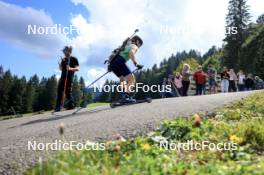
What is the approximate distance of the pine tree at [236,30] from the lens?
237ft

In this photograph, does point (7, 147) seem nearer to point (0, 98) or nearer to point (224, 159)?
point (224, 159)

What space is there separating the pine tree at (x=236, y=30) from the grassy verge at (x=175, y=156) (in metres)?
65.6

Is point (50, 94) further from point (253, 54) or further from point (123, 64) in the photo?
point (123, 64)

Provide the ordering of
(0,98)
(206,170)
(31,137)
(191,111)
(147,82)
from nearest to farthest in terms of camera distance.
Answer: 1. (206,170)
2. (31,137)
3. (191,111)
4. (0,98)
5. (147,82)

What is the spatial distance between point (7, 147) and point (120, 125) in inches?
82.0

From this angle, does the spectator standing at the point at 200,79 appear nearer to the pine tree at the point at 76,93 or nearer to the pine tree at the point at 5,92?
the pine tree at the point at 5,92

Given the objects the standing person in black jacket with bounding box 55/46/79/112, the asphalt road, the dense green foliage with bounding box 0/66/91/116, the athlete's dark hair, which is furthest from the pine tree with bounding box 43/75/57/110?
the asphalt road

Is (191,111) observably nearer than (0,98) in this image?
Yes

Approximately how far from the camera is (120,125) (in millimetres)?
8367

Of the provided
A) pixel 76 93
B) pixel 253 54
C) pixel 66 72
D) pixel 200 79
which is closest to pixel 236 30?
pixel 253 54

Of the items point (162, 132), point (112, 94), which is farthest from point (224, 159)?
point (112, 94)

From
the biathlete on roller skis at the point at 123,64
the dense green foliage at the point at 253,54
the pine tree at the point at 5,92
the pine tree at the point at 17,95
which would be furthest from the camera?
the pine tree at the point at 17,95

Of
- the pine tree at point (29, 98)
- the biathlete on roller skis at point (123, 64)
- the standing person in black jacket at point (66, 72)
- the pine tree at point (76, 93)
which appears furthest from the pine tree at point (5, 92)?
the biathlete on roller skis at point (123, 64)

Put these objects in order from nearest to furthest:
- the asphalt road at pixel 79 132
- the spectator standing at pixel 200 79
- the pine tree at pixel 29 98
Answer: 1. the asphalt road at pixel 79 132
2. the spectator standing at pixel 200 79
3. the pine tree at pixel 29 98
